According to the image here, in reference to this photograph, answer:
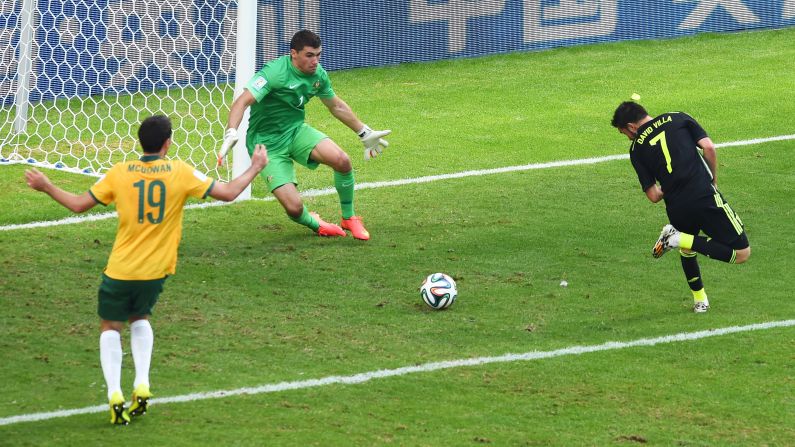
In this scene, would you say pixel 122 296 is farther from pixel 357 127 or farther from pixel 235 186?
pixel 357 127

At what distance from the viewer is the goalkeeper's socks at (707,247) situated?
28.7 feet

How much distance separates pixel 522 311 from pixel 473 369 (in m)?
1.28

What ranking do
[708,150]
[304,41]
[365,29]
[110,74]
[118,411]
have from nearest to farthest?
[118,411]
[708,150]
[304,41]
[110,74]
[365,29]

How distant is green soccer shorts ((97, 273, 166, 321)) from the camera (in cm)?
675

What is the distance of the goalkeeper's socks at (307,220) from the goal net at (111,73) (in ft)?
10.2

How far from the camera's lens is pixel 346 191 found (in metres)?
10.9

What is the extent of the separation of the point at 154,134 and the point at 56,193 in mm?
608

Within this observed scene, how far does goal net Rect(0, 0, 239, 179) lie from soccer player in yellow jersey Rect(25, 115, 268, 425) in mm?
6809

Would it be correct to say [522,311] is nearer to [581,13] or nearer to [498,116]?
[498,116]

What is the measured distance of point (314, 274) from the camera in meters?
9.77

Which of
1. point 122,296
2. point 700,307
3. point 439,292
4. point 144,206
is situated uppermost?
point 144,206

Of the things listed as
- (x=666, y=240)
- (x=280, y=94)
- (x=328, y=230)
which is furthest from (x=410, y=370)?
(x=280, y=94)

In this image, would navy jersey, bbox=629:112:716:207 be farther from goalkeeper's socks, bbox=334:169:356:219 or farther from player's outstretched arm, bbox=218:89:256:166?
player's outstretched arm, bbox=218:89:256:166

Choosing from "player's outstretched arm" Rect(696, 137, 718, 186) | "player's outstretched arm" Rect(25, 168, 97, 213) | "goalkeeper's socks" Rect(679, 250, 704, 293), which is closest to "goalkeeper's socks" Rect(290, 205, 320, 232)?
"goalkeeper's socks" Rect(679, 250, 704, 293)
